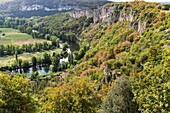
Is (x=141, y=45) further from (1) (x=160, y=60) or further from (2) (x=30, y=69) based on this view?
(2) (x=30, y=69)

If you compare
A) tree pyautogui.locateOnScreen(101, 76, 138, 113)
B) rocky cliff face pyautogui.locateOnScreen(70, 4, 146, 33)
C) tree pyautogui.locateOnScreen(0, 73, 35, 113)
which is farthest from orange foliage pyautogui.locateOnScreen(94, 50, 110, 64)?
tree pyautogui.locateOnScreen(0, 73, 35, 113)

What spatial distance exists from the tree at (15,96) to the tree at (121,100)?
886 centimetres

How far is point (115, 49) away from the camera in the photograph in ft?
295

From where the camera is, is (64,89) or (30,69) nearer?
(64,89)

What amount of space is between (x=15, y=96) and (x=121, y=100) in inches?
472

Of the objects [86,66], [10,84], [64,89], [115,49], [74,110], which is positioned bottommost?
[86,66]

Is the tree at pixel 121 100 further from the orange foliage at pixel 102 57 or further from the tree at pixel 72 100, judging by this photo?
the orange foliage at pixel 102 57

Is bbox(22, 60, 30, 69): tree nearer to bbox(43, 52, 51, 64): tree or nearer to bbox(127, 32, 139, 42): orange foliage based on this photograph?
bbox(43, 52, 51, 64): tree

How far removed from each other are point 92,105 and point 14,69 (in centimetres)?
10313

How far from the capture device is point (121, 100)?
28.4 meters

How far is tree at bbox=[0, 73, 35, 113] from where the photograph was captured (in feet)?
84.7

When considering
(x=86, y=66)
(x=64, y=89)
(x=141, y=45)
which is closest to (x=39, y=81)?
(x=86, y=66)

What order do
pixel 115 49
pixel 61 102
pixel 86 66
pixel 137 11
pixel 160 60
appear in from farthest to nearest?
1. pixel 137 11
2. pixel 86 66
3. pixel 115 49
4. pixel 160 60
5. pixel 61 102

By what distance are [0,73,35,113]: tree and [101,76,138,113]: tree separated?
8861mm
